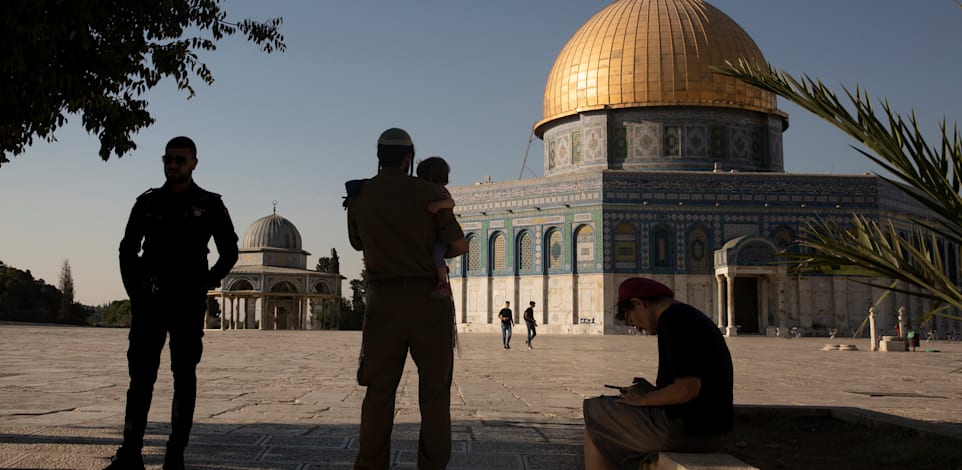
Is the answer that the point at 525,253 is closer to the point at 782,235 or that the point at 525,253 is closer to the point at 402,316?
the point at 782,235

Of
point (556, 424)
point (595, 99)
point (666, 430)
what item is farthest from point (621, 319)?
point (595, 99)

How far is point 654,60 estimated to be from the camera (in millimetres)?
33281

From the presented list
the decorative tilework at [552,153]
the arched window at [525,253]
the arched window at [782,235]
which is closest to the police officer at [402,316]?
the arched window at [525,253]

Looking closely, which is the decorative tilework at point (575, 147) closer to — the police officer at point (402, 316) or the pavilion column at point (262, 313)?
the pavilion column at point (262, 313)

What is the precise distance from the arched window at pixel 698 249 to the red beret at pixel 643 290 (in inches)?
1129

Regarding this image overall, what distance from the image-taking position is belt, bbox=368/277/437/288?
3.46m

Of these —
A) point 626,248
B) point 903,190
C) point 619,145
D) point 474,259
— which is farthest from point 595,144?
point 903,190

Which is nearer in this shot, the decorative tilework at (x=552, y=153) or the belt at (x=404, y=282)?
the belt at (x=404, y=282)

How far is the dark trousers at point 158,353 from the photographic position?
3.62m

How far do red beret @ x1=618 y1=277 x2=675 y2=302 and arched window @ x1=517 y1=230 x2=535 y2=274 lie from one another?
29500 millimetres

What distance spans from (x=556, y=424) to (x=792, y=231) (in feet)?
90.7

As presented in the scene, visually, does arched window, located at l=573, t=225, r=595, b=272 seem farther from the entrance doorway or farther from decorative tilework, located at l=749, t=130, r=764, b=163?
decorative tilework, located at l=749, t=130, r=764, b=163

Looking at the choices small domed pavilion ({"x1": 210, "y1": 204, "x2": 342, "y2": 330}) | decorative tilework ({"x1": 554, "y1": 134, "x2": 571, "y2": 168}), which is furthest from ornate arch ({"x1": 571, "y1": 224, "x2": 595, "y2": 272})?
small domed pavilion ({"x1": 210, "y1": 204, "x2": 342, "y2": 330})

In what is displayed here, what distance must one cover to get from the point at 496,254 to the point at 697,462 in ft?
103
